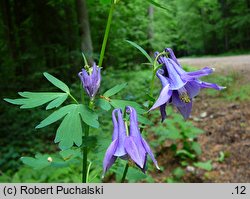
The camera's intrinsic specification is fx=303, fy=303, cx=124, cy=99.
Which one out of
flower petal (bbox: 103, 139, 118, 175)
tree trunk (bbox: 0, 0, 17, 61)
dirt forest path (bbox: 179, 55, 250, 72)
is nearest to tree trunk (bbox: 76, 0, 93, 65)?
tree trunk (bbox: 0, 0, 17, 61)

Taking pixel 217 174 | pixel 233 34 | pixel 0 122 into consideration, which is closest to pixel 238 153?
pixel 217 174

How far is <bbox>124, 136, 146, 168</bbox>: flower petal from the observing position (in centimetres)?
94

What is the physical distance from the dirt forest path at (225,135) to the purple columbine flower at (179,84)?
91.5 inches

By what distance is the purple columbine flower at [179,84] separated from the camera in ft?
3.59

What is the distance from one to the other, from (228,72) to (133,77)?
2.93m

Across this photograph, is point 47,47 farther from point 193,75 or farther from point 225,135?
point 193,75

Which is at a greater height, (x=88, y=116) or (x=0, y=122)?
(x=88, y=116)

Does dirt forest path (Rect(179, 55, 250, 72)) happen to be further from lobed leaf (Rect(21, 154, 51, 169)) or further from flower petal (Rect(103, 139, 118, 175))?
flower petal (Rect(103, 139, 118, 175))

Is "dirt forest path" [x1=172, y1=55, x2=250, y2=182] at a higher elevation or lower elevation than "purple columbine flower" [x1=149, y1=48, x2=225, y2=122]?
lower

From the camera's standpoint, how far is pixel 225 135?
17.3 feet

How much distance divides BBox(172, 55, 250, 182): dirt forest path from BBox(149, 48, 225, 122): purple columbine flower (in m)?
2.32

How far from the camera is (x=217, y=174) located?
4.22 m

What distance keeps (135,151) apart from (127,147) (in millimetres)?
29

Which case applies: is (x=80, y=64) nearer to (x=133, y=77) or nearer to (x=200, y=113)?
(x=133, y=77)
